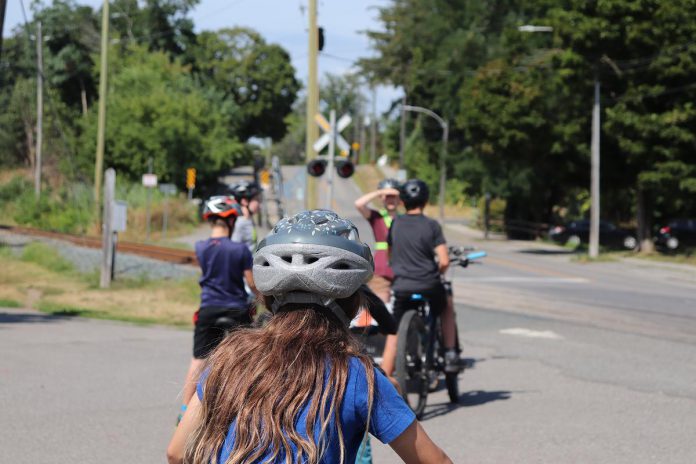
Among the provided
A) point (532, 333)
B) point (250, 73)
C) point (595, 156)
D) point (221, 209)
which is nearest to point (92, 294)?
point (532, 333)

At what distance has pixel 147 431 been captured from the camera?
23.6 ft

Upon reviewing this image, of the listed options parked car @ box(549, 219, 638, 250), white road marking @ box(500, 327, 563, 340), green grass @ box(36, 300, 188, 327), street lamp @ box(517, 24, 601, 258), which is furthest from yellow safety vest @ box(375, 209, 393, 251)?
parked car @ box(549, 219, 638, 250)

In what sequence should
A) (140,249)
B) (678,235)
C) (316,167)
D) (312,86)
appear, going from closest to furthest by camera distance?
(316,167) < (312,86) < (140,249) < (678,235)

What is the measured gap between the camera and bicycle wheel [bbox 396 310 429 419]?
24.6 ft

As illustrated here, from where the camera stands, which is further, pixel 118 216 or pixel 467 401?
pixel 118 216

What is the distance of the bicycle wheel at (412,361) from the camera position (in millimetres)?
7504

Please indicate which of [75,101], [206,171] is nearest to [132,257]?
[206,171]

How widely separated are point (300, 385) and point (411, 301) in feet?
18.2

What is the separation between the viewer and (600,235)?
48188 millimetres

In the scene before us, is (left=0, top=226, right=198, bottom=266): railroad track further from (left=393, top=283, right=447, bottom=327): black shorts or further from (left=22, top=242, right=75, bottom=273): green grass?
(left=393, top=283, right=447, bottom=327): black shorts

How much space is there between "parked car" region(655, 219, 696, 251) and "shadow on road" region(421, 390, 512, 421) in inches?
1432

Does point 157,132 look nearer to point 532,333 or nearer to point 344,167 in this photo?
point 344,167

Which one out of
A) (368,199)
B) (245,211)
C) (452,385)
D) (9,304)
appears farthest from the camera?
(9,304)

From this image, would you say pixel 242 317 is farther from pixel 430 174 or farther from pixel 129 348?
pixel 430 174
